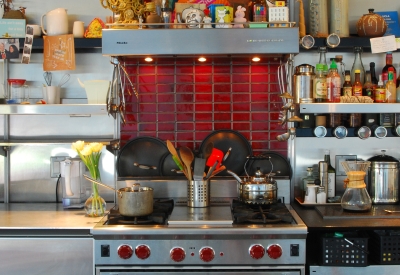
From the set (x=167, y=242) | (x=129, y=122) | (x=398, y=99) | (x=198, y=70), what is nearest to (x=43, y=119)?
(x=129, y=122)

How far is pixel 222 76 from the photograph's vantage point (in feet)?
10.9

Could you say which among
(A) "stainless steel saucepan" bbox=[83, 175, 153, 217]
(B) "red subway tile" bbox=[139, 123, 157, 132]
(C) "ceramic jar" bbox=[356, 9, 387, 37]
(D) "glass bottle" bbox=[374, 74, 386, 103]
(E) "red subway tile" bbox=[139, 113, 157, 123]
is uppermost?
(C) "ceramic jar" bbox=[356, 9, 387, 37]

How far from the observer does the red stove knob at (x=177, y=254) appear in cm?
256

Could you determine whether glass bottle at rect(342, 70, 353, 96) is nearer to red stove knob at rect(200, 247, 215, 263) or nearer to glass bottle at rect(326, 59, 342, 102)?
glass bottle at rect(326, 59, 342, 102)

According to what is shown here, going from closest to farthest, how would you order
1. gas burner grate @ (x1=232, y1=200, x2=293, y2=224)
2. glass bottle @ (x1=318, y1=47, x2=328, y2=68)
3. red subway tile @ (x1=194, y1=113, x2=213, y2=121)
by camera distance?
gas burner grate @ (x1=232, y1=200, x2=293, y2=224), glass bottle @ (x1=318, y1=47, x2=328, y2=68), red subway tile @ (x1=194, y1=113, x2=213, y2=121)

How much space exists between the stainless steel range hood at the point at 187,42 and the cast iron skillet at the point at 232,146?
0.65 metres

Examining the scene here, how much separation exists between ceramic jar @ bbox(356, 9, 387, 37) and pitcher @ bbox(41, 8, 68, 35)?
177 centimetres

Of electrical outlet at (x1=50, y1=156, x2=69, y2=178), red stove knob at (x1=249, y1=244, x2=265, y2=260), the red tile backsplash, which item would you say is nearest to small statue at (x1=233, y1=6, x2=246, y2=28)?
the red tile backsplash

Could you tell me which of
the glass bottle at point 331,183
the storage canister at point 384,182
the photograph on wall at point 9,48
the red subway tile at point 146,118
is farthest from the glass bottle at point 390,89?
the photograph on wall at point 9,48

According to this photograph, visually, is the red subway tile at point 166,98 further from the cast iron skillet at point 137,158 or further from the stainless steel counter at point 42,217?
the stainless steel counter at point 42,217

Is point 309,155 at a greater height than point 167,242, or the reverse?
point 309,155

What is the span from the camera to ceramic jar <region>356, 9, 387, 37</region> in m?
3.10

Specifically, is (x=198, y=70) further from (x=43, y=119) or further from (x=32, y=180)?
(x=32, y=180)

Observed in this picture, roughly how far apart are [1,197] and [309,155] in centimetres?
196
